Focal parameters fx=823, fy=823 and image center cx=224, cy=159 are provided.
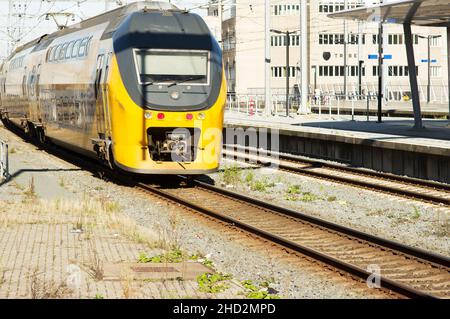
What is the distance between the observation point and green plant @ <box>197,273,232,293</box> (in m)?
8.45

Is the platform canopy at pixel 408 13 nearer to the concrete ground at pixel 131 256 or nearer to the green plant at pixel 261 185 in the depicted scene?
the green plant at pixel 261 185

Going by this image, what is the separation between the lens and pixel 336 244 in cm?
1145

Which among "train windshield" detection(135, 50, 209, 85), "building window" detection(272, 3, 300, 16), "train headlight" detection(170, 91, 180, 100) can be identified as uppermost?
"building window" detection(272, 3, 300, 16)

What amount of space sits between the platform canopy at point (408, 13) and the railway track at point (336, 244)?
9.15m

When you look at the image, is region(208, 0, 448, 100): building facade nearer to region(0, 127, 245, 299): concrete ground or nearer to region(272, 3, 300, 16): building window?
region(272, 3, 300, 16): building window

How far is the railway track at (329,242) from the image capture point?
9.37 m

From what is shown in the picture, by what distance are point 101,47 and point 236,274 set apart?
9.33 m

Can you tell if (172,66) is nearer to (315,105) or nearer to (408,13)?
(408,13)

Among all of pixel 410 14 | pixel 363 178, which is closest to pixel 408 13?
pixel 410 14

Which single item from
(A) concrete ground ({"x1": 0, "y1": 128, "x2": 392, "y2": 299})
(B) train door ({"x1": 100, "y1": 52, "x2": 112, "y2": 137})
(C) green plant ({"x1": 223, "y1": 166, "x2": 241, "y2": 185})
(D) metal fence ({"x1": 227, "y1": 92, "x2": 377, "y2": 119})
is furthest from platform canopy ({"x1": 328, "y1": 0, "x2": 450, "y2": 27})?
(D) metal fence ({"x1": 227, "y1": 92, "x2": 377, "y2": 119})

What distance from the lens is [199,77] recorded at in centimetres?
1666

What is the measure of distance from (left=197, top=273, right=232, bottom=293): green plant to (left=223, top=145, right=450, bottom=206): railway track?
7.78 metres

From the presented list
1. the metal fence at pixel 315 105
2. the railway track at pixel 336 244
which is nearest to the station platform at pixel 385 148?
the railway track at pixel 336 244
